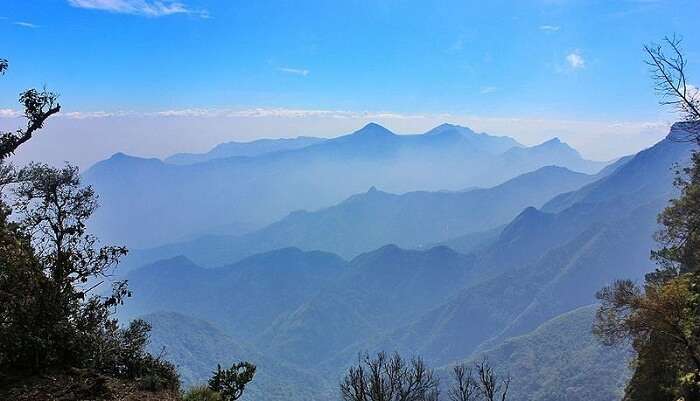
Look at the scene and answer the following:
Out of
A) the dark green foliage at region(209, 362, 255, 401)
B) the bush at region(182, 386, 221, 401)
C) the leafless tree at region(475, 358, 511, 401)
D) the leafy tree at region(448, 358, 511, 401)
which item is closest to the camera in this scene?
the bush at region(182, 386, 221, 401)

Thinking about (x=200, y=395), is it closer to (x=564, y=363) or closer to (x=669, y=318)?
(x=669, y=318)

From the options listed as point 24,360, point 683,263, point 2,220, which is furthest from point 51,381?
point 683,263

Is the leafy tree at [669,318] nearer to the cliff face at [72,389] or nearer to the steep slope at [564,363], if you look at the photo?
the cliff face at [72,389]

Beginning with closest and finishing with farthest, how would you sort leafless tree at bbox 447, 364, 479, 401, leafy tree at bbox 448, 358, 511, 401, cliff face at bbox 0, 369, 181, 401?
cliff face at bbox 0, 369, 181, 401, leafy tree at bbox 448, 358, 511, 401, leafless tree at bbox 447, 364, 479, 401

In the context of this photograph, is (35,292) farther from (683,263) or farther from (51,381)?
(683,263)

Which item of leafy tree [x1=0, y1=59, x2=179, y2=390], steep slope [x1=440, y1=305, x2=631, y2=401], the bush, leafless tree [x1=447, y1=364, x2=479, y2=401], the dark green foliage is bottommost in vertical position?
steep slope [x1=440, y1=305, x2=631, y2=401]

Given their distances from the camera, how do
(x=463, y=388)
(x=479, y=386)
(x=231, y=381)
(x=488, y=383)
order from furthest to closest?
(x=463, y=388), (x=479, y=386), (x=488, y=383), (x=231, y=381)

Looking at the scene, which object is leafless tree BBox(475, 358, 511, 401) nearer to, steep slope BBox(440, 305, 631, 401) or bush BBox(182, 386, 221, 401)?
bush BBox(182, 386, 221, 401)

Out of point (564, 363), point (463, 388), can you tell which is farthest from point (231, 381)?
point (564, 363)

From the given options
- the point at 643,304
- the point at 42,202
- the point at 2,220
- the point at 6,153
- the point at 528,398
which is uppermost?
the point at 6,153

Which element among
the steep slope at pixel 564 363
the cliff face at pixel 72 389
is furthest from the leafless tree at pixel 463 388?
the steep slope at pixel 564 363

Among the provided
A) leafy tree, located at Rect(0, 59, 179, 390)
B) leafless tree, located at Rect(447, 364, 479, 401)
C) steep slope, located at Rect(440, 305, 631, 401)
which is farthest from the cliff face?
steep slope, located at Rect(440, 305, 631, 401)
